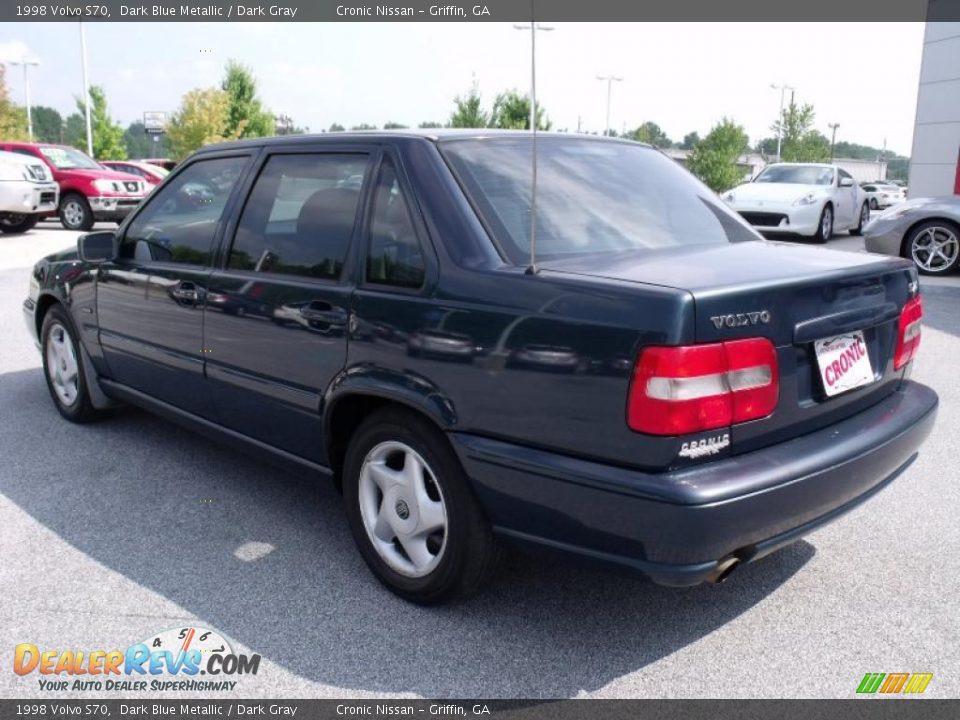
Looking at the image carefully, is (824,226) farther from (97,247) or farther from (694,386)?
(694,386)

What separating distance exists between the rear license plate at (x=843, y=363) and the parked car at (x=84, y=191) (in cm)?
1757

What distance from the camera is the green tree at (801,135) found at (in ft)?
150

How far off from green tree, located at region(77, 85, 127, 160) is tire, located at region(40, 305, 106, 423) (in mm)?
47868

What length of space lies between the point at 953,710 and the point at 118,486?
357cm

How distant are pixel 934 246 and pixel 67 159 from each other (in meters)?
16.9

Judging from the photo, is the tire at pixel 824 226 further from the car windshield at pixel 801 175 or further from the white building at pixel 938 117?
the white building at pixel 938 117

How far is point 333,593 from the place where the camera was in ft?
10.5

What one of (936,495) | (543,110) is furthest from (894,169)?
(936,495)

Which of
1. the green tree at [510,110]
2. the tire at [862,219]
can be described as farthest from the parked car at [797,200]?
the green tree at [510,110]

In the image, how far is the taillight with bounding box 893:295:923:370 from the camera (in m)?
3.20

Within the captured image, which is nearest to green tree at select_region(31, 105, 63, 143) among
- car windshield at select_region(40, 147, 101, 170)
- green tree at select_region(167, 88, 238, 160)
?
green tree at select_region(167, 88, 238, 160)

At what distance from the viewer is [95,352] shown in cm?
482

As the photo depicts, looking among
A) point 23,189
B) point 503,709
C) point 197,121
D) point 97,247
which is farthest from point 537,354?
point 197,121

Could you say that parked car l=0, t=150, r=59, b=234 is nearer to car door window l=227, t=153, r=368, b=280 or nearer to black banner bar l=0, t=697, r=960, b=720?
car door window l=227, t=153, r=368, b=280
